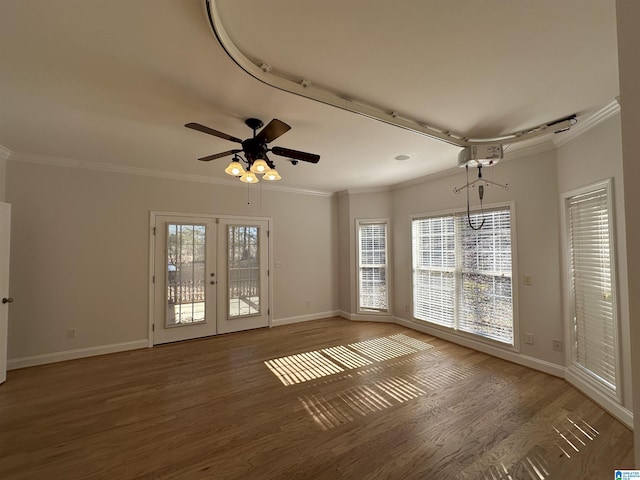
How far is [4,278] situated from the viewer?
10.1ft

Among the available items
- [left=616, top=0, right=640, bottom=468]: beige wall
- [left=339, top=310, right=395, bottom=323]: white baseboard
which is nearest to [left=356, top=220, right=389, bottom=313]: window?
[left=339, top=310, right=395, bottom=323]: white baseboard

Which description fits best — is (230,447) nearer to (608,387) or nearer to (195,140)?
(195,140)

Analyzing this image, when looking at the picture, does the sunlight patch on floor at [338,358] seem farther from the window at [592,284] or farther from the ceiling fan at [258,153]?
the ceiling fan at [258,153]

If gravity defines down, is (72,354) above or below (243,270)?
below

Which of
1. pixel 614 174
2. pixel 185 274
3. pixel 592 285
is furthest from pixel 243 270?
pixel 614 174

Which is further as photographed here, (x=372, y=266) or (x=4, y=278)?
(x=372, y=266)

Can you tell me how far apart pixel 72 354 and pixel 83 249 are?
1.40m

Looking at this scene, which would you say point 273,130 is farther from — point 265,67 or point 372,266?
point 372,266

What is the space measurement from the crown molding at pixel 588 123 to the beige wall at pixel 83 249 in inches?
180

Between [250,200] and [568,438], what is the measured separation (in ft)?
15.9

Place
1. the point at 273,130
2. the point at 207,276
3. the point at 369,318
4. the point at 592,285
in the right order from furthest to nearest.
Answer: the point at 369,318 → the point at 207,276 → the point at 592,285 → the point at 273,130

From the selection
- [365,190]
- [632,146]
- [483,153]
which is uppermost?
[365,190]

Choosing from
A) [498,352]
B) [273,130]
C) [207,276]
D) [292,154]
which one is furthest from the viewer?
[207,276]

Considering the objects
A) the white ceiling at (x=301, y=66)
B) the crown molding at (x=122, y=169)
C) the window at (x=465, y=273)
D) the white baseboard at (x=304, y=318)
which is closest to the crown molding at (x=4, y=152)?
the crown molding at (x=122, y=169)
